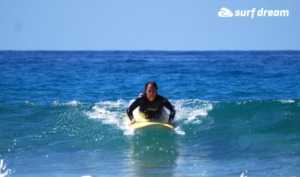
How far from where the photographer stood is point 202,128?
10078mm

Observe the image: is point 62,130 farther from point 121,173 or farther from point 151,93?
point 121,173

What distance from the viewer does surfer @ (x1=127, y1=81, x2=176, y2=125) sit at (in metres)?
8.72

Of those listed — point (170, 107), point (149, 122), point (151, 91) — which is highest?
point (151, 91)

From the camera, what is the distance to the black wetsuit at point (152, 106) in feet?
29.0

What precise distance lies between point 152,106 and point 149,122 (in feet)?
1.54

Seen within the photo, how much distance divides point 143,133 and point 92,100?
6.76 meters

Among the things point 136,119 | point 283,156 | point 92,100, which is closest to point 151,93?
point 136,119

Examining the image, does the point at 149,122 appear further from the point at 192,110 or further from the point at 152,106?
the point at 192,110

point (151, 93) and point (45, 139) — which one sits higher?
point (151, 93)

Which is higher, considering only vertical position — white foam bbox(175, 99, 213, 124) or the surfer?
the surfer

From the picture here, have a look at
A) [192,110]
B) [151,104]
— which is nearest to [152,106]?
[151,104]

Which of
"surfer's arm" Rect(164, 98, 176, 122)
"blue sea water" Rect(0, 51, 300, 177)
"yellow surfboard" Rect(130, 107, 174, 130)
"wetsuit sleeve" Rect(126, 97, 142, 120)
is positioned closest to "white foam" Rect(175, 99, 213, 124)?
"blue sea water" Rect(0, 51, 300, 177)

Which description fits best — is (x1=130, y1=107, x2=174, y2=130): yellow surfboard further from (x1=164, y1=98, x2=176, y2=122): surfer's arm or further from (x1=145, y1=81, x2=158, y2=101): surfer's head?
(x1=145, y1=81, x2=158, y2=101): surfer's head

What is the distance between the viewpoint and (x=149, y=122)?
28.3 feet
